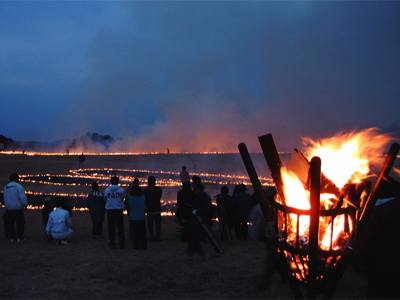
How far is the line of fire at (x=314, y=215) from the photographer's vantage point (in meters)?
3.18

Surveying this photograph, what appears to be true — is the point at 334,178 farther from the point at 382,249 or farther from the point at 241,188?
the point at 241,188

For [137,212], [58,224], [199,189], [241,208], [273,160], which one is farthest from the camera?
[241,208]

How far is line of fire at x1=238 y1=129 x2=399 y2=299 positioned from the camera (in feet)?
10.4

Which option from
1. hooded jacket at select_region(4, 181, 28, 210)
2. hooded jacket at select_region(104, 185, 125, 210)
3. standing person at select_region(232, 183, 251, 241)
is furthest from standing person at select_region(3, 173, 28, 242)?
standing person at select_region(232, 183, 251, 241)

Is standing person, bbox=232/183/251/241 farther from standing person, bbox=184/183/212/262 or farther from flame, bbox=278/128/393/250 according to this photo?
flame, bbox=278/128/393/250

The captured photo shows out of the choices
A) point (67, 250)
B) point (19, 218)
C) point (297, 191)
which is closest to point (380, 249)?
point (297, 191)

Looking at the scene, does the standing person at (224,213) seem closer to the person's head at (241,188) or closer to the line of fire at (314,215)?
the person's head at (241,188)

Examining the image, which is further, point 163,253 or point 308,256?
point 163,253

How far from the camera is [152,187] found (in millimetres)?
9758

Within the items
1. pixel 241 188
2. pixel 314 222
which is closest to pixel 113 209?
pixel 241 188

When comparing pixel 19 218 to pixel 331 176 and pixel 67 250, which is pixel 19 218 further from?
pixel 331 176

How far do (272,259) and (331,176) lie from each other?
48.6 inches

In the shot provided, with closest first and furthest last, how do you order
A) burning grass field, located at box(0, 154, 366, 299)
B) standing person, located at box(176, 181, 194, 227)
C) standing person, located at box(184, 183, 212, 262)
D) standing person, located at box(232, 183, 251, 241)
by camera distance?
burning grass field, located at box(0, 154, 366, 299)
standing person, located at box(184, 183, 212, 262)
standing person, located at box(176, 181, 194, 227)
standing person, located at box(232, 183, 251, 241)

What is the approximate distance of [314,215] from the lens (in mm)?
3057
